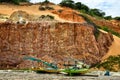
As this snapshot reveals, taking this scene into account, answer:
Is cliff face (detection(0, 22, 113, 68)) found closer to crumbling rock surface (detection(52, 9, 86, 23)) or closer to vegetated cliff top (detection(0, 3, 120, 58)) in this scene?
vegetated cliff top (detection(0, 3, 120, 58))

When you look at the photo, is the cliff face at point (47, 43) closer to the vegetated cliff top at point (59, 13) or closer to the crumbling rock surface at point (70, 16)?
the vegetated cliff top at point (59, 13)

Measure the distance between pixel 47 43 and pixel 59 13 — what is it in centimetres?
2557

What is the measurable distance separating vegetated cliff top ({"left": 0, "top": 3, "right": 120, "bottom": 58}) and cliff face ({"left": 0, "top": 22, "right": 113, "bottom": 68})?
6972 mm

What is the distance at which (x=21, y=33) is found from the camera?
86.6 metres

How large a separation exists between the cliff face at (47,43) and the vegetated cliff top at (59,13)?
6.97 meters

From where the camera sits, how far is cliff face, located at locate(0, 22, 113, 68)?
8362cm

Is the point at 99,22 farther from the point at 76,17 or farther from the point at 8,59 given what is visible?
the point at 8,59

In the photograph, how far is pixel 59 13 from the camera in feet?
360

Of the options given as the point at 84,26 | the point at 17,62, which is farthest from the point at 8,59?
the point at 84,26

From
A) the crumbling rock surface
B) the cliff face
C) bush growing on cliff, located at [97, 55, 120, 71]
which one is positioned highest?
the crumbling rock surface

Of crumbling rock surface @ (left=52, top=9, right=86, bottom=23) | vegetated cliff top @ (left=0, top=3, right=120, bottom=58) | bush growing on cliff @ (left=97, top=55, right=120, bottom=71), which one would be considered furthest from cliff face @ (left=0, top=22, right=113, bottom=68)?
crumbling rock surface @ (left=52, top=9, right=86, bottom=23)

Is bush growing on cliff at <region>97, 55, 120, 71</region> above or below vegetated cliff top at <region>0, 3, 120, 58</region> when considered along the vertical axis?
below

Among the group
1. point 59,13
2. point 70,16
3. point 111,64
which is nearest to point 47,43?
point 111,64

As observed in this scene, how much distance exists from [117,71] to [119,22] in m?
47.1
